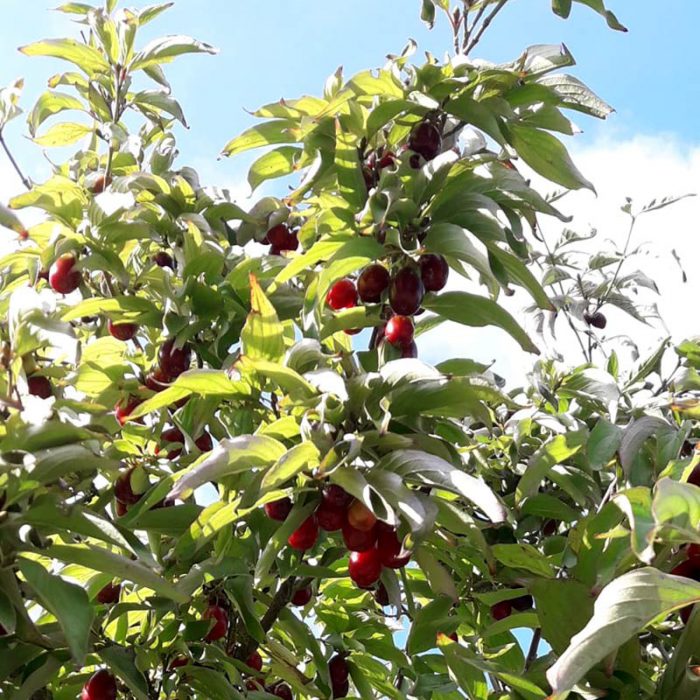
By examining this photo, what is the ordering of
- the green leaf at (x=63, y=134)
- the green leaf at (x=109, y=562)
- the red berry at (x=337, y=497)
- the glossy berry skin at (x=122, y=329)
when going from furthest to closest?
the green leaf at (x=63, y=134) < the glossy berry skin at (x=122, y=329) < the red berry at (x=337, y=497) < the green leaf at (x=109, y=562)

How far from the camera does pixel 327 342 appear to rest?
1995 millimetres

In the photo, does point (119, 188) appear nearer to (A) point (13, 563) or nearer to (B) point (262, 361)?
(B) point (262, 361)

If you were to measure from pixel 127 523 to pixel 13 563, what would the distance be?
0.44 meters

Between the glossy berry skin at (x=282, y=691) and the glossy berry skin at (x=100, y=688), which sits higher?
the glossy berry skin at (x=100, y=688)

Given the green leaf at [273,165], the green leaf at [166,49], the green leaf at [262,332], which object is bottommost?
the green leaf at [262,332]

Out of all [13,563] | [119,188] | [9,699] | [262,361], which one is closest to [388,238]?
[262,361]

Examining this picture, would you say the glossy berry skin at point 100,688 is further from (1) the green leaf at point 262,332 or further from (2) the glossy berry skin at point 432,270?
(2) the glossy berry skin at point 432,270

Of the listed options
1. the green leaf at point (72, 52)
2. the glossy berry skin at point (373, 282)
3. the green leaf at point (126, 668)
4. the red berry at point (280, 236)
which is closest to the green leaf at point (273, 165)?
the red berry at point (280, 236)

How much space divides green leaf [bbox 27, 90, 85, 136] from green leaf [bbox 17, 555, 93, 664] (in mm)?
1800

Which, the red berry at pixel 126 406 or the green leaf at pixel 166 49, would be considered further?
the green leaf at pixel 166 49

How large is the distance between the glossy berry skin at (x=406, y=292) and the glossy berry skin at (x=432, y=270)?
0.09 feet

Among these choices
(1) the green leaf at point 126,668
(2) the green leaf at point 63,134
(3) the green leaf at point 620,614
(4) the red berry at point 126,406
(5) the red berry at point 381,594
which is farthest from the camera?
(2) the green leaf at point 63,134

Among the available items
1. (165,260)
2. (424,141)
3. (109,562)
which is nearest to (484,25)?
(424,141)

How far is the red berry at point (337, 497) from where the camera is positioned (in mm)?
1589
